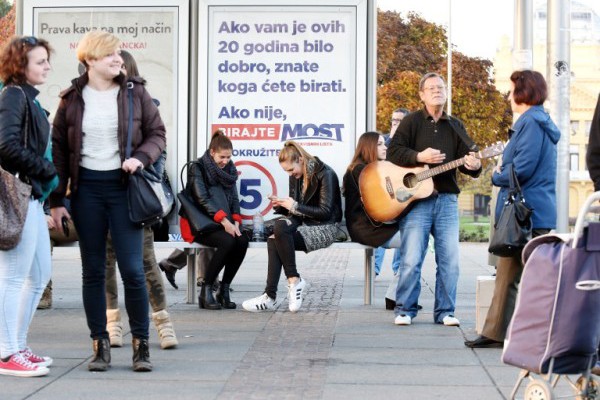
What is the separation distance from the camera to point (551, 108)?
11641 mm

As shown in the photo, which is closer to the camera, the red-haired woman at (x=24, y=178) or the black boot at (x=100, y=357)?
the red-haired woman at (x=24, y=178)

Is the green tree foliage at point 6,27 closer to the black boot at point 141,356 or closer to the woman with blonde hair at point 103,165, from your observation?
the woman with blonde hair at point 103,165

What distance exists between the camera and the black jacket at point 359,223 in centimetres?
1042

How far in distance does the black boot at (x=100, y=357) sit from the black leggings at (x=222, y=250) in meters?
3.39

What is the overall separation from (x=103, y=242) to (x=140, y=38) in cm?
422

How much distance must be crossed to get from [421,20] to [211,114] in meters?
29.4

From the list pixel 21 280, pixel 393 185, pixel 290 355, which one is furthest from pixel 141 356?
pixel 393 185

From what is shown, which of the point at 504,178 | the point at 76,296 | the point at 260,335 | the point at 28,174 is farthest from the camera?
the point at 76,296

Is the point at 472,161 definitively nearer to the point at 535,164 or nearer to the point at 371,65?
the point at 535,164

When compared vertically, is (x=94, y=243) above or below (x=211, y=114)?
below

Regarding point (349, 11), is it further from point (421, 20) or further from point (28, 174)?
point (421, 20)

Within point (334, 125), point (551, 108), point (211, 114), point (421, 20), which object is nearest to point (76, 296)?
point (211, 114)

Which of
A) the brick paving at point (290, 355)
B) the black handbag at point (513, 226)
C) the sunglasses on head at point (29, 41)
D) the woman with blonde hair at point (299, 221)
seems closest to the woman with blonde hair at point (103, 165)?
the sunglasses on head at point (29, 41)

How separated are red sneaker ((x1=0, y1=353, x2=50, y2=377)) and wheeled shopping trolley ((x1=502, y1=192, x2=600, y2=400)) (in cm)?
268
